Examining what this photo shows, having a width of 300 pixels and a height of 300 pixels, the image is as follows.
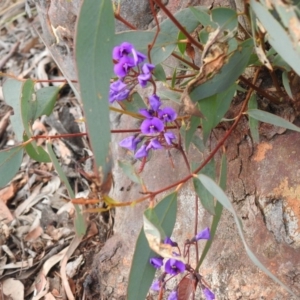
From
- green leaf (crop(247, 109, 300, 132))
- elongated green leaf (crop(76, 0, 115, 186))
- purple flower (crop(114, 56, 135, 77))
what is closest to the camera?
elongated green leaf (crop(76, 0, 115, 186))

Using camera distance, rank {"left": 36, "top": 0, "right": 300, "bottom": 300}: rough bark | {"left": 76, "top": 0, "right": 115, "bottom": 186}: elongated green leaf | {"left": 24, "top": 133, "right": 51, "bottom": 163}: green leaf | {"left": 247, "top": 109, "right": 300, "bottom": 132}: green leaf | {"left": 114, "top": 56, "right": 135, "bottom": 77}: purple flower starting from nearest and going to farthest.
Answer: {"left": 76, "top": 0, "right": 115, "bottom": 186}: elongated green leaf, {"left": 114, "top": 56, "right": 135, "bottom": 77}: purple flower, {"left": 247, "top": 109, "right": 300, "bottom": 132}: green leaf, {"left": 36, "top": 0, "right": 300, "bottom": 300}: rough bark, {"left": 24, "top": 133, "right": 51, "bottom": 163}: green leaf

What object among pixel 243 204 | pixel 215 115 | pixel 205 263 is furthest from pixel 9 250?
pixel 215 115

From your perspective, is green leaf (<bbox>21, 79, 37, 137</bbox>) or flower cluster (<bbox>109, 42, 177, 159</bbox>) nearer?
flower cluster (<bbox>109, 42, 177, 159</bbox>)

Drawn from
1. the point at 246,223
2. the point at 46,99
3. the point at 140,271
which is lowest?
the point at 246,223

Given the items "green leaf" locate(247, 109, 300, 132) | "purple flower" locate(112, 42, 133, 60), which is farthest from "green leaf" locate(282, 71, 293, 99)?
"purple flower" locate(112, 42, 133, 60)

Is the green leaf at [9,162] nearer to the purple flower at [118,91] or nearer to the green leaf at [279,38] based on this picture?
the purple flower at [118,91]

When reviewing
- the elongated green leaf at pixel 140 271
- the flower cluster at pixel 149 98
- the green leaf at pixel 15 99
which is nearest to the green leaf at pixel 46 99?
the green leaf at pixel 15 99

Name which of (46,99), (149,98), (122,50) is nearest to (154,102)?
(149,98)

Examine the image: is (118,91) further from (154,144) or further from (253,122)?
(253,122)

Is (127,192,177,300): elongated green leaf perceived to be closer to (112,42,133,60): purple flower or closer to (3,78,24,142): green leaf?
(112,42,133,60): purple flower
